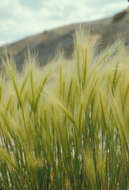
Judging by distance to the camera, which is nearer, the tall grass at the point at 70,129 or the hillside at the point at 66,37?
the tall grass at the point at 70,129

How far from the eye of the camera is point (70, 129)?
2.95ft

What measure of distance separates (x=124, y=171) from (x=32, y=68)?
416 mm

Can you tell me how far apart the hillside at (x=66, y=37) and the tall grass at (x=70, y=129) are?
827cm

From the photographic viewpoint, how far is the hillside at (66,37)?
388 inches

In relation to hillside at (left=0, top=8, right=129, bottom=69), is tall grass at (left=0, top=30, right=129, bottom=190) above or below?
above

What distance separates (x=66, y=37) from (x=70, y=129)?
10224 millimetres

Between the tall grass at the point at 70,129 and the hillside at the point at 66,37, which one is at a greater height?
the tall grass at the point at 70,129

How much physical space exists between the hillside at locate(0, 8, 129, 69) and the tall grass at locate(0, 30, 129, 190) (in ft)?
27.1

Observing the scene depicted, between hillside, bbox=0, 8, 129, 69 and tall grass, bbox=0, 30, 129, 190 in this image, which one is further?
hillside, bbox=0, 8, 129, 69

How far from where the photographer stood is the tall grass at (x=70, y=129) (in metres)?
0.82

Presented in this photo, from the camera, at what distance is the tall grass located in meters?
0.82

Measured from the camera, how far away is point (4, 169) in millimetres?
929

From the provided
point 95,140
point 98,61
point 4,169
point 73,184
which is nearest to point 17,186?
point 4,169

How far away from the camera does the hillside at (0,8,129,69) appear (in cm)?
984
